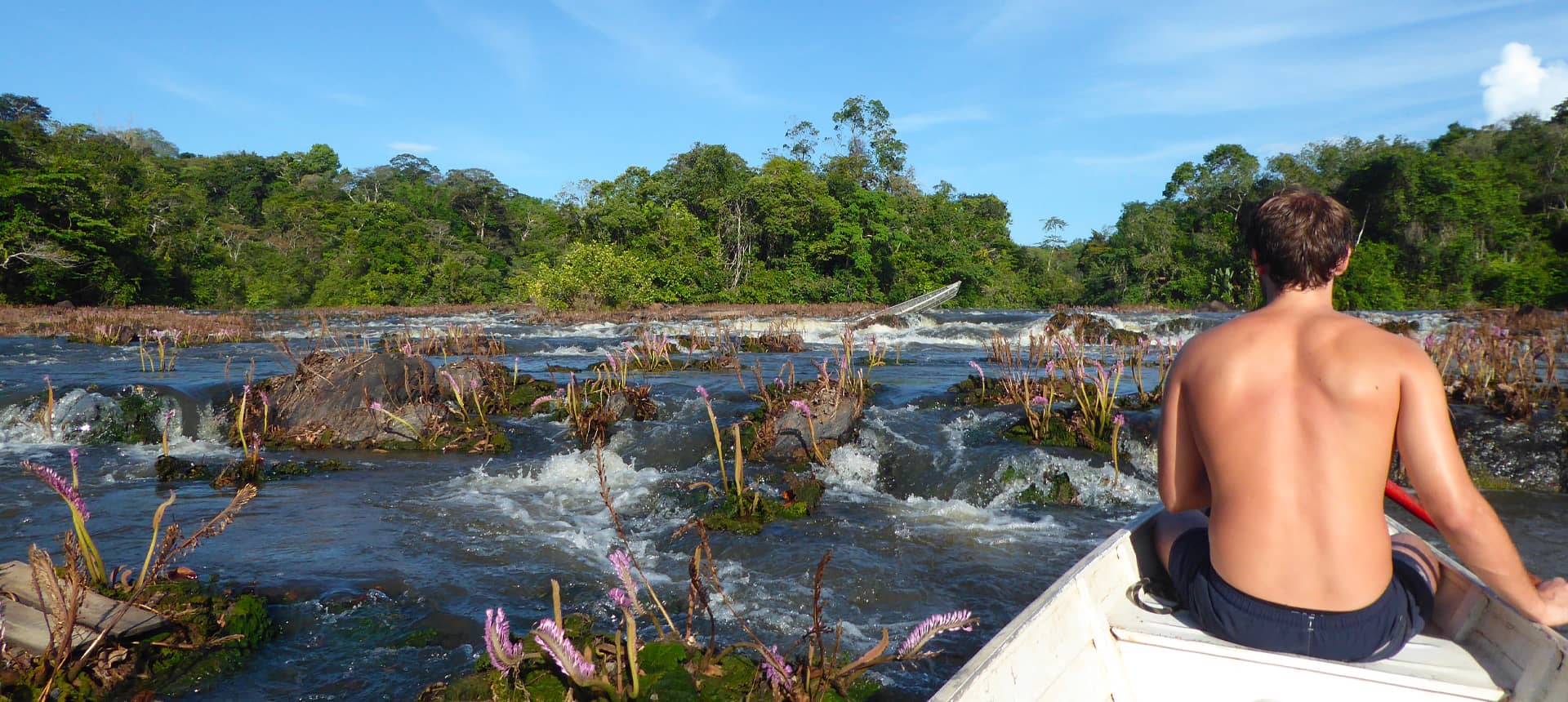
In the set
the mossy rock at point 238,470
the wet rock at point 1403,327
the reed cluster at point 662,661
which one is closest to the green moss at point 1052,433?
the reed cluster at point 662,661

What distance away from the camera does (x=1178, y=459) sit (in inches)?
105

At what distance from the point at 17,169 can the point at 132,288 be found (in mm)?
5653

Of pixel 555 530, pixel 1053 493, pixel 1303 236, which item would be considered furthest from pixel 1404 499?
pixel 555 530

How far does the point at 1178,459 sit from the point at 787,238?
40.9 metres

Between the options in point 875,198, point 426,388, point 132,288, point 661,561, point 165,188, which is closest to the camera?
point 661,561

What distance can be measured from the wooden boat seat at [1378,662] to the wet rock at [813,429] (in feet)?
15.3

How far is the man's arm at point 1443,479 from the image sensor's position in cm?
209

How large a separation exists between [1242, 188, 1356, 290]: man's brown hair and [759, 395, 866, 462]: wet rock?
512 centimetres

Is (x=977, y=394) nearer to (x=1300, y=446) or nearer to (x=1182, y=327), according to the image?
(x=1300, y=446)

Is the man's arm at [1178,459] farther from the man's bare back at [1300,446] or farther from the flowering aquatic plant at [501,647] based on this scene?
the flowering aquatic plant at [501,647]

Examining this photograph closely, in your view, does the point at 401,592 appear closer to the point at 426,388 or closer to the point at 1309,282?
the point at 1309,282

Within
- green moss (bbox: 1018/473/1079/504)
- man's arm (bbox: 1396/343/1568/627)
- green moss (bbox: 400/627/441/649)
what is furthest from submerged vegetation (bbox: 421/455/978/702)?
green moss (bbox: 1018/473/1079/504)

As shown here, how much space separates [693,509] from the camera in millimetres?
6215

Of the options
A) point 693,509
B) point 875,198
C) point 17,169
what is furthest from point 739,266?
point 693,509
